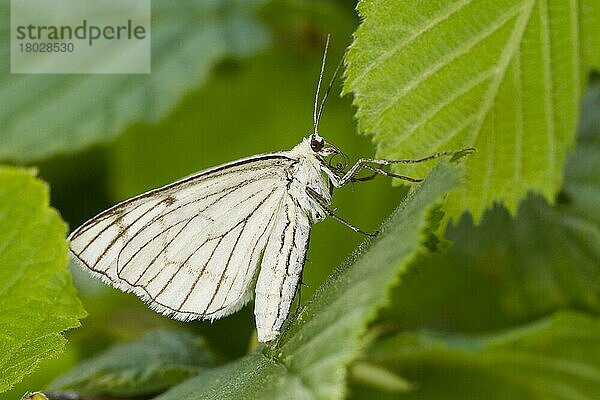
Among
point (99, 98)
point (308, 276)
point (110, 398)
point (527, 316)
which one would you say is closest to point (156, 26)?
point (99, 98)

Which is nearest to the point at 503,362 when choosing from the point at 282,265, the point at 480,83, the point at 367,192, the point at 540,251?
the point at 540,251

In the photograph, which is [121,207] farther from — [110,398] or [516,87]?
[516,87]

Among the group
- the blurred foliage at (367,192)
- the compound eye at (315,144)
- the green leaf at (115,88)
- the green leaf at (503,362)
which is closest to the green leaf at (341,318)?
the blurred foliage at (367,192)

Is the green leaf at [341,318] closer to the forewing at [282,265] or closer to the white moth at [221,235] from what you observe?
the forewing at [282,265]

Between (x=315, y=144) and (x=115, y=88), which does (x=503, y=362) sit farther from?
(x=115, y=88)

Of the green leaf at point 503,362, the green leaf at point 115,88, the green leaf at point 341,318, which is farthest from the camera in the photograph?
the green leaf at point 115,88

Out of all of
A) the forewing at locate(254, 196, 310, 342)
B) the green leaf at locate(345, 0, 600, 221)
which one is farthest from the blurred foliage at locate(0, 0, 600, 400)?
the forewing at locate(254, 196, 310, 342)
